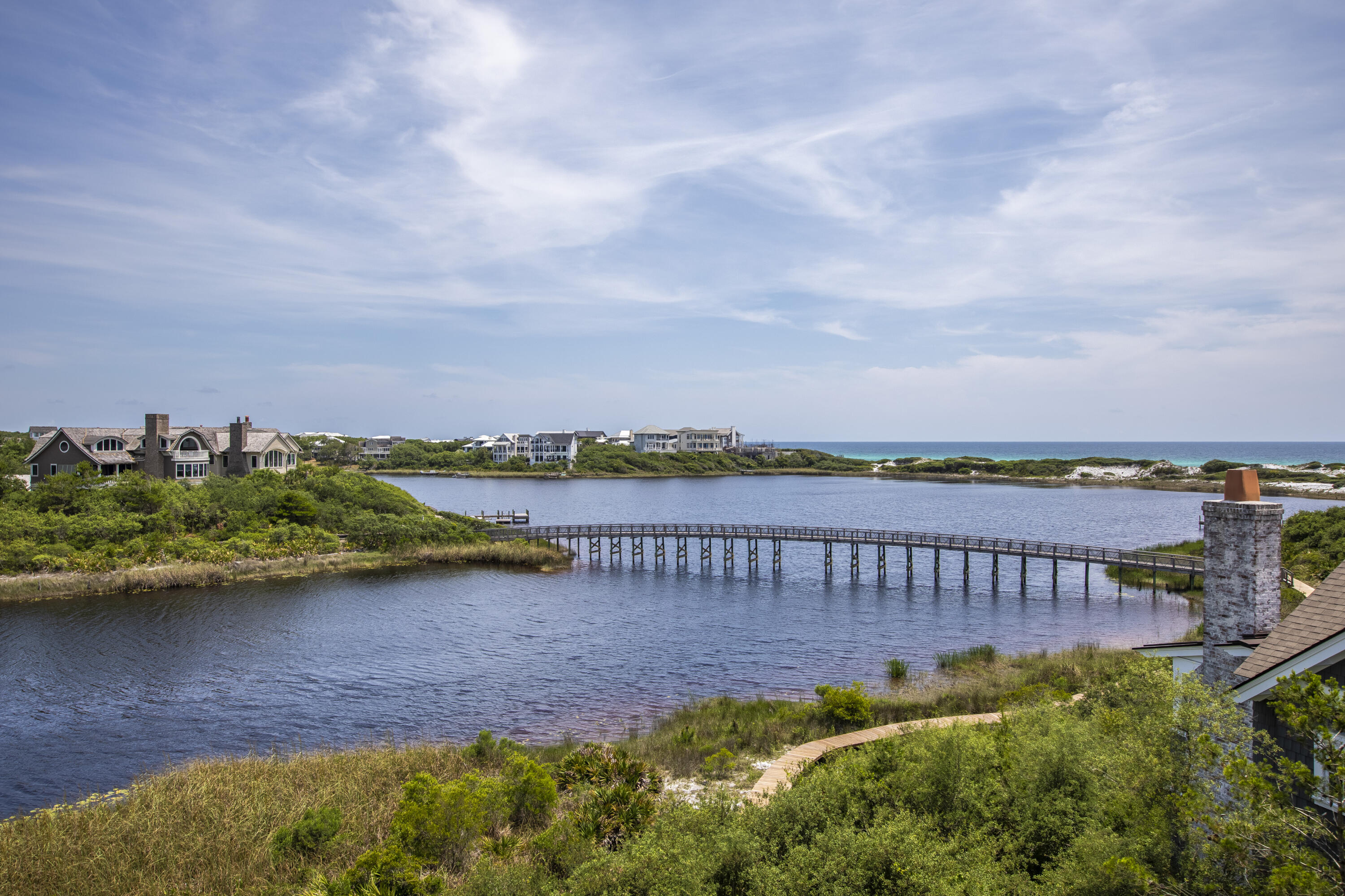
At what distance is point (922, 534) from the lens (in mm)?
47969

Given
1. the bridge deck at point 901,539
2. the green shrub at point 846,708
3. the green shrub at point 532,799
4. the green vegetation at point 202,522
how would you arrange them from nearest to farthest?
the green shrub at point 532,799
the green shrub at point 846,708
the bridge deck at point 901,539
the green vegetation at point 202,522

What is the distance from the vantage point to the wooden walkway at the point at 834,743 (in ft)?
46.2

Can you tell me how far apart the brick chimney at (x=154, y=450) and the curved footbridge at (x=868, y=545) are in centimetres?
2695

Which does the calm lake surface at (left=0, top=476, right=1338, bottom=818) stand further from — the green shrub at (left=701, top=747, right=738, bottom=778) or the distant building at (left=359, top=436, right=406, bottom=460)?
the distant building at (left=359, top=436, right=406, bottom=460)

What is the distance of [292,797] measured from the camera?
14445 mm

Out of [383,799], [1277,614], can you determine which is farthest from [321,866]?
[1277,614]

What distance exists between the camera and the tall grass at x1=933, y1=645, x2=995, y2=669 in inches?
1082

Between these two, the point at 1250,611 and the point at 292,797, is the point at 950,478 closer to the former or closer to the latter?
the point at 1250,611

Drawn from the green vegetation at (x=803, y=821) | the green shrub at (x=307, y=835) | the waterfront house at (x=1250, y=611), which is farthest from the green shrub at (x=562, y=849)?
the waterfront house at (x=1250, y=611)

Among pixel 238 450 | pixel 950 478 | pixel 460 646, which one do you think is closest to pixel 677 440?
pixel 950 478

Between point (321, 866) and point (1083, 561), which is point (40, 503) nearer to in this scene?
point (321, 866)

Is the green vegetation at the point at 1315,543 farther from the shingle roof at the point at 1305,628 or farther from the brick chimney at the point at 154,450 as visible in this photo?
the brick chimney at the point at 154,450

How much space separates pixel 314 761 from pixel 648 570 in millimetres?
35885

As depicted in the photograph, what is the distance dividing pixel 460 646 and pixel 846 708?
62.8ft
